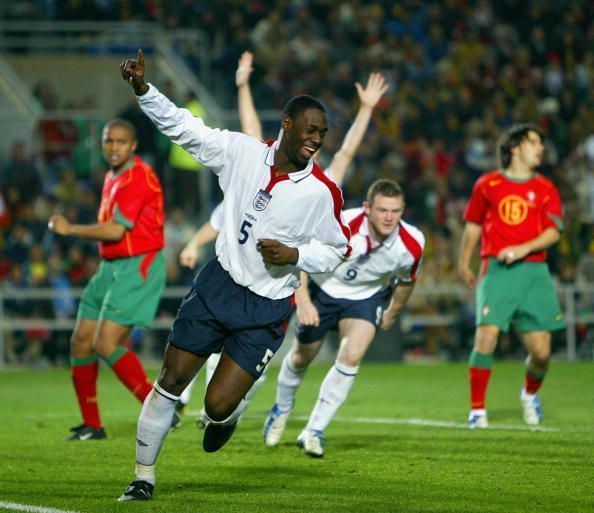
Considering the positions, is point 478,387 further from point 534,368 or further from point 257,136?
point 257,136

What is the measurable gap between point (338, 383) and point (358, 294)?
730mm

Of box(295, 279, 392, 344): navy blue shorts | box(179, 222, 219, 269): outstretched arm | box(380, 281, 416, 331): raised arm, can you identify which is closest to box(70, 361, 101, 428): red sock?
box(179, 222, 219, 269): outstretched arm

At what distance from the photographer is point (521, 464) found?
8016mm

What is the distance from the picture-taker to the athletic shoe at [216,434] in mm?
7078

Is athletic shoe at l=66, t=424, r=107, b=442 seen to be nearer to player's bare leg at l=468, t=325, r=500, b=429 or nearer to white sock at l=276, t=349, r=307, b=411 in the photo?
white sock at l=276, t=349, r=307, b=411

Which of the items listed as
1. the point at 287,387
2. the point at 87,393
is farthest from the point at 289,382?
the point at 87,393

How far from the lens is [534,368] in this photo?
10.6 metres

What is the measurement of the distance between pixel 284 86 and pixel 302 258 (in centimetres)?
1684

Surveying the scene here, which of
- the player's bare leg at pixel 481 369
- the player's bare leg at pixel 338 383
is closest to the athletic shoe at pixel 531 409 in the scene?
the player's bare leg at pixel 481 369

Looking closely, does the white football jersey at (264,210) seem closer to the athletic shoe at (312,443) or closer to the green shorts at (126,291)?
the athletic shoe at (312,443)

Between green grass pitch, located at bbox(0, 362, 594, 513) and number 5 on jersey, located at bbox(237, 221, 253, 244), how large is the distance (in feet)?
4.57

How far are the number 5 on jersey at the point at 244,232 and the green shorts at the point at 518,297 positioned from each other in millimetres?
4119

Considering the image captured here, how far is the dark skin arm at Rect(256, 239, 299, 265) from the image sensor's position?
6387 mm

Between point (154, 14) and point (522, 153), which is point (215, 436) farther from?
point (154, 14)
